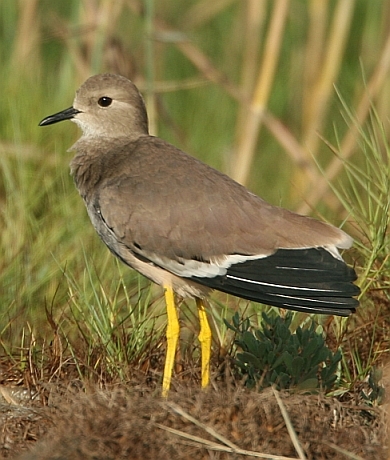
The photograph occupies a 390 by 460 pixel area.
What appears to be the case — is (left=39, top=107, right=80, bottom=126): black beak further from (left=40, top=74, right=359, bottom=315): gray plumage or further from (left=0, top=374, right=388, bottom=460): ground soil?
(left=0, top=374, right=388, bottom=460): ground soil

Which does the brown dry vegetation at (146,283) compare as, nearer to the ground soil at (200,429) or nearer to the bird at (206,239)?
the ground soil at (200,429)

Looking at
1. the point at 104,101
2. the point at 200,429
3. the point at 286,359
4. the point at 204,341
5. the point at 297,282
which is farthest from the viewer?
the point at 104,101

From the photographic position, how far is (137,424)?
2922mm

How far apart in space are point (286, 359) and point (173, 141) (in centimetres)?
441

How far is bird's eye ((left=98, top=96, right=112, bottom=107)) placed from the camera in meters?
4.49

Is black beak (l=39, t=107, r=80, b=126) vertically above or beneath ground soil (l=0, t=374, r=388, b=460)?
above

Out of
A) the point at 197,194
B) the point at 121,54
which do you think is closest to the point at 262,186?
the point at 121,54

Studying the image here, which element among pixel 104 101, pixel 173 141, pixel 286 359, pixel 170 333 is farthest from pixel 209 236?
pixel 173 141

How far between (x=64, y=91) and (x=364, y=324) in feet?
9.90

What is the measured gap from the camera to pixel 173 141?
768 centimetres

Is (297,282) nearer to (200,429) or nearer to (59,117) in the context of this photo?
(200,429)

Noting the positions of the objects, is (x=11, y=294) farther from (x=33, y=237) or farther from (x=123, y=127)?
(x=123, y=127)

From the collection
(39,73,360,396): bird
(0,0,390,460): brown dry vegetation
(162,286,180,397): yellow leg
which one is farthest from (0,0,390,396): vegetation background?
(39,73,360,396): bird

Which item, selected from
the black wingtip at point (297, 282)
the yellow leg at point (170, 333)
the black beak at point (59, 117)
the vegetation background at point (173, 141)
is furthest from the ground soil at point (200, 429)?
the black beak at point (59, 117)
